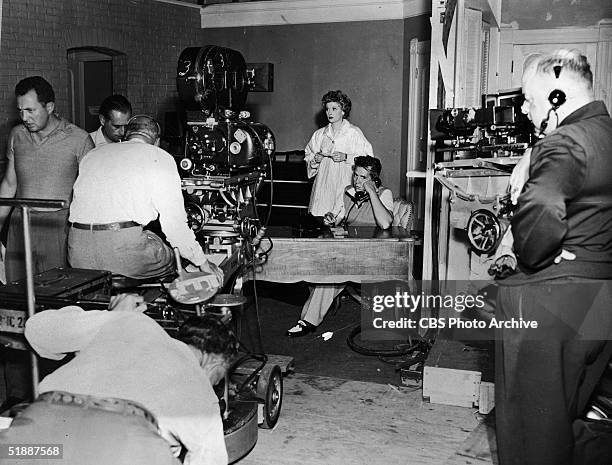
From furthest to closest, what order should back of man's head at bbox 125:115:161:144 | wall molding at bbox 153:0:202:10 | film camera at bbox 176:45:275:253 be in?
wall molding at bbox 153:0:202:10 → film camera at bbox 176:45:275:253 → back of man's head at bbox 125:115:161:144

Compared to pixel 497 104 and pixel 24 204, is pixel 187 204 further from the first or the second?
pixel 497 104

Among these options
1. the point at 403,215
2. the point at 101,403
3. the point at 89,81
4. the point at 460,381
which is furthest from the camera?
the point at 89,81

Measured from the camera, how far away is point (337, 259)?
4570 millimetres

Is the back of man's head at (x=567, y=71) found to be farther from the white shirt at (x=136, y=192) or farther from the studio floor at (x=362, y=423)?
the white shirt at (x=136, y=192)

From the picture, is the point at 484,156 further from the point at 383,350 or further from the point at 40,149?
the point at 40,149

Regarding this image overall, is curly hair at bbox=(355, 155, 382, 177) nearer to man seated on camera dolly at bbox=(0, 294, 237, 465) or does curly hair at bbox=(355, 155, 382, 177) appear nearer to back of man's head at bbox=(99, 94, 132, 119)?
back of man's head at bbox=(99, 94, 132, 119)

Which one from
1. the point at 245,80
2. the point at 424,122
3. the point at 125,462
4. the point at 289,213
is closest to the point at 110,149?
the point at 245,80

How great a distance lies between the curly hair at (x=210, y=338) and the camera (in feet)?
7.45

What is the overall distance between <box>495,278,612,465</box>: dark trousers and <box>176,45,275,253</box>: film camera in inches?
77.1

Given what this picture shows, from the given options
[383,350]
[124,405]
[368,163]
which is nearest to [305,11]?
[368,163]

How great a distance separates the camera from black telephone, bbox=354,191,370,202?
16.9 feet

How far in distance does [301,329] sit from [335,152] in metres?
1.42

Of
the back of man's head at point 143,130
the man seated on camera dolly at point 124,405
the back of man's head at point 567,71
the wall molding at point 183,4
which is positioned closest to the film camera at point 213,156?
the back of man's head at point 143,130

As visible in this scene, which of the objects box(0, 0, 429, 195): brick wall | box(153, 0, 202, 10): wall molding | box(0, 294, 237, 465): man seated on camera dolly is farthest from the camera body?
box(153, 0, 202, 10): wall molding
